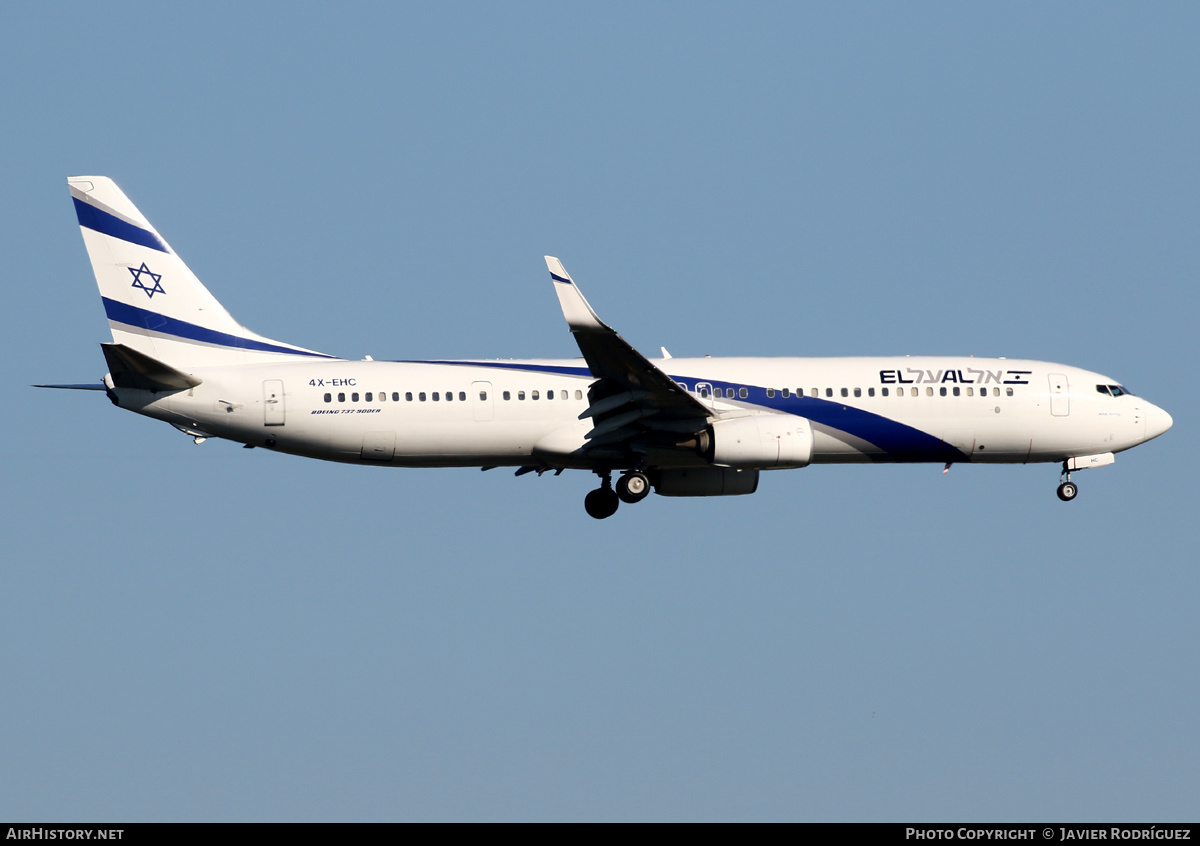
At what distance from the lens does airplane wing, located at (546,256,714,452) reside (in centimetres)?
4091

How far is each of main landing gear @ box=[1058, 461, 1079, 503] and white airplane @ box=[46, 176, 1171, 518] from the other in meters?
1.56

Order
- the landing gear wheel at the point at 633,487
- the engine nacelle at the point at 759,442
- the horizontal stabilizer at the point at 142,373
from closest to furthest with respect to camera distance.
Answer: the horizontal stabilizer at the point at 142,373, the engine nacelle at the point at 759,442, the landing gear wheel at the point at 633,487

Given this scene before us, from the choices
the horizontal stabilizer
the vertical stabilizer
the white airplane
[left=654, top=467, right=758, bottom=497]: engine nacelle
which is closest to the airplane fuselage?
the white airplane

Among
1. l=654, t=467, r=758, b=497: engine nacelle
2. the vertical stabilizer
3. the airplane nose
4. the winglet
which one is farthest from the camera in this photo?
the airplane nose

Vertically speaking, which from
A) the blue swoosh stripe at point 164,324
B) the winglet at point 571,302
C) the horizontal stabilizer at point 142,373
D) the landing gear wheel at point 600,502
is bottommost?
the landing gear wheel at point 600,502

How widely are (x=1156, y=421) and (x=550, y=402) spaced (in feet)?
67.5

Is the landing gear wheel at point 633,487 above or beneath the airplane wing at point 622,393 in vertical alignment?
beneath

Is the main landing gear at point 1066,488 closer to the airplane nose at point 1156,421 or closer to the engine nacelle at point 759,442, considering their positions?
the airplane nose at point 1156,421

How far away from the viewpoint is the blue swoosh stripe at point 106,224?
46.3m

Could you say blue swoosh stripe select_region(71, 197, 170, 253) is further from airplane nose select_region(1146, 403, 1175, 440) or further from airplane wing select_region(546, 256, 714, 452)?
airplane nose select_region(1146, 403, 1175, 440)

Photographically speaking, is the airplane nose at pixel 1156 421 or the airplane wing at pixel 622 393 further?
the airplane nose at pixel 1156 421

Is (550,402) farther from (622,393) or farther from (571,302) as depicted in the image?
(571,302)

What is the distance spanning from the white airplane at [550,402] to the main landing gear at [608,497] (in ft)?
0.18

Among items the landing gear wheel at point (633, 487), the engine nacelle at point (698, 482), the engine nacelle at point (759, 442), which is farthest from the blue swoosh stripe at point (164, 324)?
the engine nacelle at point (759, 442)
